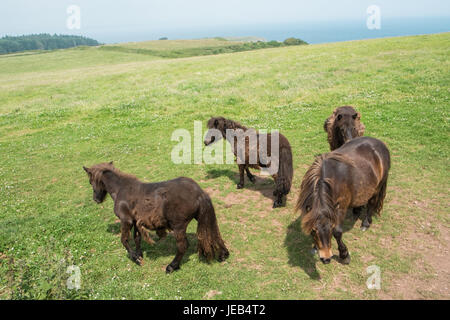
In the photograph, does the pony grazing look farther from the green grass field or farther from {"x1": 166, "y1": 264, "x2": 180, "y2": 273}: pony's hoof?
{"x1": 166, "y1": 264, "x2": 180, "y2": 273}: pony's hoof

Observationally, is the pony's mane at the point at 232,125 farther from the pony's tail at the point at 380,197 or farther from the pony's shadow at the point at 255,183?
the pony's tail at the point at 380,197

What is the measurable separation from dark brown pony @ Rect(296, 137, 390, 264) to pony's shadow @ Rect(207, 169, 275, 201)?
10.7ft

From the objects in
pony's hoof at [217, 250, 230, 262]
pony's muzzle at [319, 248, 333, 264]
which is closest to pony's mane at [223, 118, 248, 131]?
pony's hoof at [217, 250, 230, 262]

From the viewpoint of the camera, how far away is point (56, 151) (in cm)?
1527

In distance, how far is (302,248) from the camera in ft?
23.6

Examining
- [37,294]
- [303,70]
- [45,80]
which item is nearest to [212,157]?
[37,294]

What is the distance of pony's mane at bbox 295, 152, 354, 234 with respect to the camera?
5.59 meters

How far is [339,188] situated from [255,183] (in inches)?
190

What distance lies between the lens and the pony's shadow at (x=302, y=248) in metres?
6.59

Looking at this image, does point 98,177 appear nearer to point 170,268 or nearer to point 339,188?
point 170,268

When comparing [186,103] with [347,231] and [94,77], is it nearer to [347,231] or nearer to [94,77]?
[347,231]

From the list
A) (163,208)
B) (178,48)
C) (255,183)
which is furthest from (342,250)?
(178,48)

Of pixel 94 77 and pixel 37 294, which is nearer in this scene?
pixel 37 294

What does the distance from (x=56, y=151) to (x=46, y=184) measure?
4.00 m
